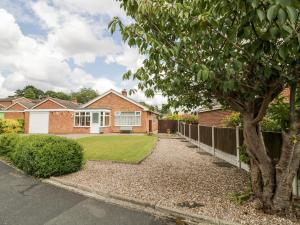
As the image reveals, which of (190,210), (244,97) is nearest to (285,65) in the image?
(244,97)

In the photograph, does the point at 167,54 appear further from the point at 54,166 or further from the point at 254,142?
the point at 54,166

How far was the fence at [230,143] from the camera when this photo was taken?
5984 millimetres

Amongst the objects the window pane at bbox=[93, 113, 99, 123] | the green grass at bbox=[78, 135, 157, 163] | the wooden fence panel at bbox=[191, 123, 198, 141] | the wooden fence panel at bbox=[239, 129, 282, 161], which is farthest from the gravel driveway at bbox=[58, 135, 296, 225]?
the window pane at bbox=[93, 113, 99, 123]

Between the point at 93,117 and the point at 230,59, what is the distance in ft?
90.5

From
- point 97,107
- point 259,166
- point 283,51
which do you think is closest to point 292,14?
point 283,51

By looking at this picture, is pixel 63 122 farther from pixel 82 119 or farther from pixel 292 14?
pixel 292 14

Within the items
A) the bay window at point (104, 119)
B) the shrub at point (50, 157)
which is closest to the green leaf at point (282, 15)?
the shrub at point (50, 157)

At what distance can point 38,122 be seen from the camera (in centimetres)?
3130

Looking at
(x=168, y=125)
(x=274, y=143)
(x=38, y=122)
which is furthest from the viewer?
(x=168, y=125)

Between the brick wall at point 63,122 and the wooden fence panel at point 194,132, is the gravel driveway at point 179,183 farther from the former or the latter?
the brick wall at point 63,122

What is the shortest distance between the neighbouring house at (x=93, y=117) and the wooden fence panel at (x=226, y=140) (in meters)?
18.9

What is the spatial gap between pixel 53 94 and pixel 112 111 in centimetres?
6279

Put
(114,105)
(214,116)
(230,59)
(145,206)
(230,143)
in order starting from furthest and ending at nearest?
(114,105) → (214,116) → (230,143) → (145,206) → (230,59)

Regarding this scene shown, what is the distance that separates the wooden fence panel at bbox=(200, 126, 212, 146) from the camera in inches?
510
